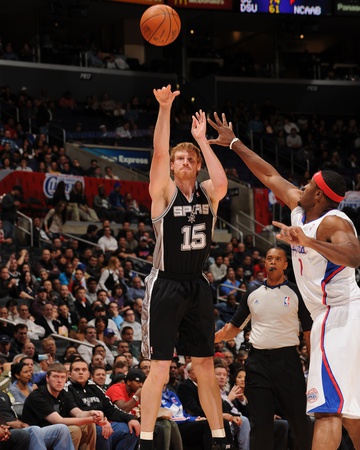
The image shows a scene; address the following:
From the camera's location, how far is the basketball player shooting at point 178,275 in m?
6.40

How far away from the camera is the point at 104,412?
32.8ft

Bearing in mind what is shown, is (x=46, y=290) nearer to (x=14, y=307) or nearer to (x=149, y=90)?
(x=14, y=307)

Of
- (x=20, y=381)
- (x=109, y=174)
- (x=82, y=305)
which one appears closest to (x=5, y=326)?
(x=82, y=305)

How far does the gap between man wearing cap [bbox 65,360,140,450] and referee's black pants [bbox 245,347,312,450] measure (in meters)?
2.44

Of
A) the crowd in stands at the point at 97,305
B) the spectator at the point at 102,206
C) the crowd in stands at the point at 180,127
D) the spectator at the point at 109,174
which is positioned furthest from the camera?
the crowd in stands at the point at 180,127

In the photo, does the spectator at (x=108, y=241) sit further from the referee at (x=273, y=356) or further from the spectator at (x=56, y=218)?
the referee at (x=273, y=356)

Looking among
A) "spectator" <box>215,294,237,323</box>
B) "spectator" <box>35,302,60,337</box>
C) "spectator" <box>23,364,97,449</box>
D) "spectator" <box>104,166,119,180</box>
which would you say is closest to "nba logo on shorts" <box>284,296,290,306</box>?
"spectator" <box>23,364,97,449</box>

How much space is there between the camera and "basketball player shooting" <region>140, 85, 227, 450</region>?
21.0 feet

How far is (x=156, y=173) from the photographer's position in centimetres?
644

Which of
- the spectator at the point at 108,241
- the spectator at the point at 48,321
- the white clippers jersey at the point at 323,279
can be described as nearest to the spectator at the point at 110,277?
the spectator at the point at 108,241

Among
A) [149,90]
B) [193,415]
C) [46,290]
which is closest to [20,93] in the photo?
[149,90]

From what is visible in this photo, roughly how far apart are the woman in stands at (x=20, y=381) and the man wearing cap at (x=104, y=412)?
540mm

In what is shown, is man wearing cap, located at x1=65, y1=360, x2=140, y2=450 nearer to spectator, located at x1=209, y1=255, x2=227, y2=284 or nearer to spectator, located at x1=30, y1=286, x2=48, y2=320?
spectator, located at x1=30, y1=286, x2=48, y2=320

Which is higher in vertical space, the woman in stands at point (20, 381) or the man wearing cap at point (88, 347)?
Answer: the woman in stands at point (20, 381)
